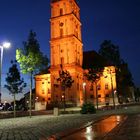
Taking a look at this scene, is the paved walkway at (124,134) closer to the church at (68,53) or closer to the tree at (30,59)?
the tree at (30,59)

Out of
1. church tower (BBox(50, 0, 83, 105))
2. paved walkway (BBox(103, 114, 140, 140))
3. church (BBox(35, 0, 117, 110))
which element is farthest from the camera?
church tower (BBox(50, 0, 83, 105))

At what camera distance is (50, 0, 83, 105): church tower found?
102875 millimetres

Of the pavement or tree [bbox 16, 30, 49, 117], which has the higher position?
tree [bbox 16, 30, 49, 117]

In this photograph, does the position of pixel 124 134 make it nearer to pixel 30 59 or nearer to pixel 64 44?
pixel 30 59

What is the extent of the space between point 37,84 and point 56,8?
32.0 metres

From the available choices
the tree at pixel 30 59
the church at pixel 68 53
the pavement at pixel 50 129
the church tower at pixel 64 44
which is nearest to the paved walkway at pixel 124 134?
the pavement at pixel 50 129

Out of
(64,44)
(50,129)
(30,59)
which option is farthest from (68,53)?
(50,129)

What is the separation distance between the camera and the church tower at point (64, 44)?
4050 inches

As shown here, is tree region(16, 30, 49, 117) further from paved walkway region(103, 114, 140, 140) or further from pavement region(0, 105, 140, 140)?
paved walkway region(103, 114, 140, 140)

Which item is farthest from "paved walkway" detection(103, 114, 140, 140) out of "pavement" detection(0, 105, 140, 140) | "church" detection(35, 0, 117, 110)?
"church" detection(35, 0, 117, 110)

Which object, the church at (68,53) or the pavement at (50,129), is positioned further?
the church at (68,53)

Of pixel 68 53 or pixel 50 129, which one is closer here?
pixel 50 129

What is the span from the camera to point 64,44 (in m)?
105

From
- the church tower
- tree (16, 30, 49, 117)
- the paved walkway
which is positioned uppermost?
the church tower
